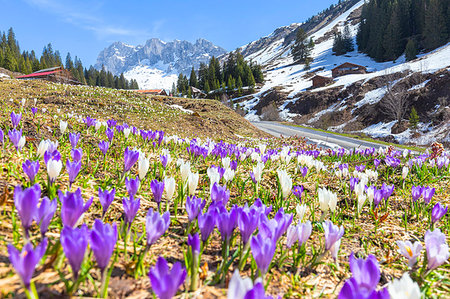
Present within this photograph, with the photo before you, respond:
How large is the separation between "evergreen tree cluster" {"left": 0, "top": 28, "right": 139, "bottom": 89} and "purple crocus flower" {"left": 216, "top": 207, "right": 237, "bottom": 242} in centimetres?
8464

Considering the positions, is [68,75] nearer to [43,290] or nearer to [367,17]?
[43,290]

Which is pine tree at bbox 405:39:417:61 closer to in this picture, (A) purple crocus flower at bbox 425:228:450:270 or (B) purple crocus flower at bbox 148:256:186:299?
(A) purple crocus flower at bbox 425:228:450:270

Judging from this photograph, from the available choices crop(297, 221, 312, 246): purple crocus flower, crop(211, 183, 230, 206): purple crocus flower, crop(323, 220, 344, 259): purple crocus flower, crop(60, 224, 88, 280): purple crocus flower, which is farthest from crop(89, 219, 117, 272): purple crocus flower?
crop(323, 220, 344, 259): purple crocus flower

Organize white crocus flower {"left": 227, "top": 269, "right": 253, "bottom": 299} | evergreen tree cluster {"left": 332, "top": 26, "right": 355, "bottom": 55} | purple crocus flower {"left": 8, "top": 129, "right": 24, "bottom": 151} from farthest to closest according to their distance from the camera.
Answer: evergreen tree cluster {"left": 332, "top": 26, "right": 355, "bottom": 55}, purple crocus flower {"left": 8, "top": 129, "right": 24, "bottom": 151}, white crocus flower {"left": 227, "top": 269, "right": 253, "bottom": 299}

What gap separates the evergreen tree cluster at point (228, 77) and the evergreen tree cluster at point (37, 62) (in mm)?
36289

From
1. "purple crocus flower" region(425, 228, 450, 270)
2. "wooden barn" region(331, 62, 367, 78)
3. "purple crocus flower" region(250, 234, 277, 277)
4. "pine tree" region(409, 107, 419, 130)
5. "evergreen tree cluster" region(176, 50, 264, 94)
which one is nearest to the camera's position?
"purple crocus flower" region(250, 234, 277, 277)

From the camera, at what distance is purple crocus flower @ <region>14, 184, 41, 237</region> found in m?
0.93

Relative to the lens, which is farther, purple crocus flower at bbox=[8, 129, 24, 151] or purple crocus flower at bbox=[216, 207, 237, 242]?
purple crocus flower at bbox=[8, 129, 24, 151]

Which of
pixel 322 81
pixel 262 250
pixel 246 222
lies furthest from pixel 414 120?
pixel 322 81

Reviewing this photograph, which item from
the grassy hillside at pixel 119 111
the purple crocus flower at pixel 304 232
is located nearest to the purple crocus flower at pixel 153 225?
the purple crocus flower at pixel 304 232

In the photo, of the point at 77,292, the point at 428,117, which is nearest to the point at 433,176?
the point at 77,292

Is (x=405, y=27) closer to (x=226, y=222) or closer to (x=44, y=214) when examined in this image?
(x=226, y=222)

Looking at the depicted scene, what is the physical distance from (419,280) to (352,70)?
72.0m

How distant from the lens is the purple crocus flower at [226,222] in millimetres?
1128
